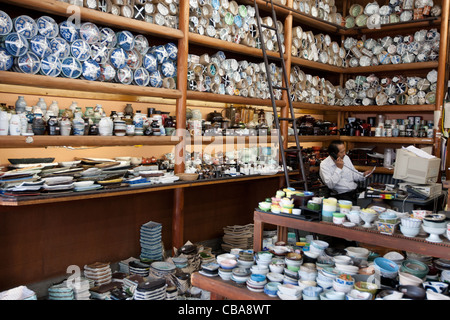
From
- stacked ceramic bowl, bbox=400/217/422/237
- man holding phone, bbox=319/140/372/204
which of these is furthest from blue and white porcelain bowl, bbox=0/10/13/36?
man holding phone, bbox=319/140/372/204

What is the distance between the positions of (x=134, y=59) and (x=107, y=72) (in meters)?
0.38

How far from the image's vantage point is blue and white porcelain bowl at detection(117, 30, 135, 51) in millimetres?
4121

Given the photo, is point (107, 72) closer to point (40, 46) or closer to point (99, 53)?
point (99, 53)

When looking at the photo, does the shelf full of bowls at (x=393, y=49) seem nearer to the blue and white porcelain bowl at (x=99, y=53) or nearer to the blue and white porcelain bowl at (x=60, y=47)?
the blue and white porcelain bowl at (x=99, y=53)

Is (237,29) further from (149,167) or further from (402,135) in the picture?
(402,135)

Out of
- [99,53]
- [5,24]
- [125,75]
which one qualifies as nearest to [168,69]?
[125,75]

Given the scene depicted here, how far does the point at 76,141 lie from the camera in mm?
3658

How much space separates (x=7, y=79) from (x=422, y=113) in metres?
6.51

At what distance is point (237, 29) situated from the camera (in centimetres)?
523

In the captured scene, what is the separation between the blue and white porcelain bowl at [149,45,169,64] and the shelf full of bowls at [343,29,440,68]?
167 inches

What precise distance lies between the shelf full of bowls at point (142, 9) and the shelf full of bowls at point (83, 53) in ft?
Result: 0.60

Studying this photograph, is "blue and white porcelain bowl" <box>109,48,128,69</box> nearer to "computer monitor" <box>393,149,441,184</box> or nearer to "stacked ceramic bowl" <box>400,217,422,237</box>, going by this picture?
"stacked ceramic bowl" <box>400,217,422,237</box>

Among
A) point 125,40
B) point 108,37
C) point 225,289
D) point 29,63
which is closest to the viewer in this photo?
point 225,289
